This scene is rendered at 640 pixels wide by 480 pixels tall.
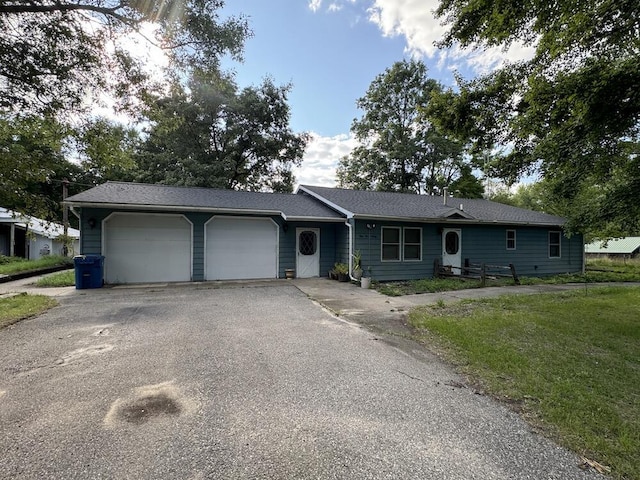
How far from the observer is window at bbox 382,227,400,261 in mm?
10883

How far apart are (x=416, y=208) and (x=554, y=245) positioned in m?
6.89

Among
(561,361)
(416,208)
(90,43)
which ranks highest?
(90,43)

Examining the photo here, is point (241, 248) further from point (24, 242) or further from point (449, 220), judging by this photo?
point (24, 242)

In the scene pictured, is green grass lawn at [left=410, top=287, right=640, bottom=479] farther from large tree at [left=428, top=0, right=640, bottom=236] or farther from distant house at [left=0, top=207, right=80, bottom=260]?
distant house at [left=0, top=207, right=80, bottom=260]

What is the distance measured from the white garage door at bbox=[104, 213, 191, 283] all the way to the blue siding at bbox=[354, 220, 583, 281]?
5.69 meters

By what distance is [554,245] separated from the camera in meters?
13.8

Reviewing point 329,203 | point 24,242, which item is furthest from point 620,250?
point 24,242

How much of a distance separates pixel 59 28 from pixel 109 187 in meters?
4.68

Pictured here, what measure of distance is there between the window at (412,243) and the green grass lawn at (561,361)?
388 centimetres

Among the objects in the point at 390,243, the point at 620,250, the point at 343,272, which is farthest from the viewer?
the point at 620,250

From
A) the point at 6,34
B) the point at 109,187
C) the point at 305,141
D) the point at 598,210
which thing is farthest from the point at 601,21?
the point at 305,141

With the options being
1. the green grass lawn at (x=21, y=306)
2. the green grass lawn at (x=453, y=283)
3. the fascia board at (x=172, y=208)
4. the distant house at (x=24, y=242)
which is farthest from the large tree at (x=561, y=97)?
the distant house at (x=24, y=242)

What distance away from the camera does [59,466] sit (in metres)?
1.97

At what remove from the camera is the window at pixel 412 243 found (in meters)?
11.2
